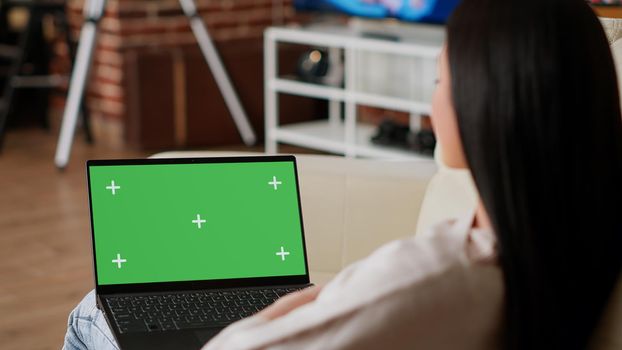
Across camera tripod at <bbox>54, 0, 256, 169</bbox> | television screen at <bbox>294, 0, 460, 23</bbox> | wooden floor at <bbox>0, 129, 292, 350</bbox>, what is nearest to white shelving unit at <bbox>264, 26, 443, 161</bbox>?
television screen at <bbox>294, 0, 460, 23</bbox>

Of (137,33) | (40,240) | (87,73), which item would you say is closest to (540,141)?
(40,240)

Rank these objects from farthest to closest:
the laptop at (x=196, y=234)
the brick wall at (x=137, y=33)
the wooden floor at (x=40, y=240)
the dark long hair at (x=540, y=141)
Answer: the brick wall at (x=137, y=33), the wooden floor at (x=40, y=240), the laptop at (x=196, y=234), the dark long hair at (x=540, y=141)

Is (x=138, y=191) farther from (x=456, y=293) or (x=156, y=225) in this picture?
(x=456, y=293)

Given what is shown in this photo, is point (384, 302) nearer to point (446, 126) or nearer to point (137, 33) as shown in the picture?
point (446, 126)

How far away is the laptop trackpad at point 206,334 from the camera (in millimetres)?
1380

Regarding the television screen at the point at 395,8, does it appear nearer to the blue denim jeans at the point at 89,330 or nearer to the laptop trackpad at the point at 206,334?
the blue denim jeans at the point at 89,330

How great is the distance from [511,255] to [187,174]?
0.80 m

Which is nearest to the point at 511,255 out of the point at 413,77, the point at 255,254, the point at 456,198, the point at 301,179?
the point at 255,254

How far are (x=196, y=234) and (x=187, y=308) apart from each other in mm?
171

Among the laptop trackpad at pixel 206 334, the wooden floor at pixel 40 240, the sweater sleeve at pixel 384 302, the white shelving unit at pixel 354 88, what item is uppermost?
the sweater sleeve at pixel 384 302

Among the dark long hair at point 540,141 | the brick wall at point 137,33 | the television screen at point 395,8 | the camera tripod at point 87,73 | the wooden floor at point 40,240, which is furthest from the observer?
the brick wall at point 137,33

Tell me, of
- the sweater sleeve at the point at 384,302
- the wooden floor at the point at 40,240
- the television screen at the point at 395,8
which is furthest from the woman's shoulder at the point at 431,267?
the television screen at the point at 395,8

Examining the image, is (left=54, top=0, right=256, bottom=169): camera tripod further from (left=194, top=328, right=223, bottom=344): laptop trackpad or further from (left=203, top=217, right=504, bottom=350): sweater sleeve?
(left=203, top=217, right=504, bottom=350): sweater sleeve

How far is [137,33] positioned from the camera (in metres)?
4.93
